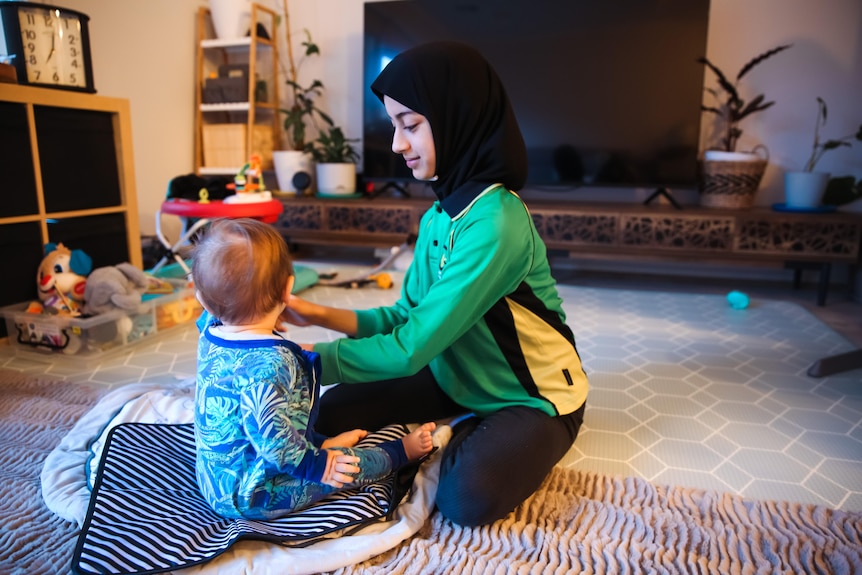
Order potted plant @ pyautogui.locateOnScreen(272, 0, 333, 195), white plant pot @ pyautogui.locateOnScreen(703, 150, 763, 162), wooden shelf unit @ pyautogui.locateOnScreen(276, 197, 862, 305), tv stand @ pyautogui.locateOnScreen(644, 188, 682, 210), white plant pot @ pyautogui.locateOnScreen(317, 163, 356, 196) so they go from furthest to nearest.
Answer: potted plant @ pyautogui.locateOnScreen(272, 0, 333, 195) < white plant pot @ pyautogui.locateOnScreen(317, 163, 356, 196) < tv stand @ pyautogui.locateOnScreen(644, 188, 682, 210) < white plant pot @ pyautogui.locateOnScreen(703, 150, 763, 162) < wooden shelf unit @ pyautogui.locateOnScreen(276, 197, 862, 305)

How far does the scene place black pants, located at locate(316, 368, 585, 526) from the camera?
100 centimetres

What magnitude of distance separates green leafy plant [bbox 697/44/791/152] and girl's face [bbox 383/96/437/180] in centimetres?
224

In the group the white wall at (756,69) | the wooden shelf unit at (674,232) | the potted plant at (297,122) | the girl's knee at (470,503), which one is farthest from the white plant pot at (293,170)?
the girl's knee at (470,503)

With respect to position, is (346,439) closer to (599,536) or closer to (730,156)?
(599,536)

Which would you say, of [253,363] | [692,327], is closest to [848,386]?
[692,327]

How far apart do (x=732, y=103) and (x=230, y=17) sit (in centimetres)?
273

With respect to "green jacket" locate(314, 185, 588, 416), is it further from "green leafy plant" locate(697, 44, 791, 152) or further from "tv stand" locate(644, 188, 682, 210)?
"green leafy plant" locate(697, 44, 791, 152)

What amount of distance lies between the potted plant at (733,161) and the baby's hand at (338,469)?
97.8 inches

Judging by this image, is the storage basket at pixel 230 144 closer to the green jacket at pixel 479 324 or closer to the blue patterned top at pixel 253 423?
the green jacket at pixel 479 324

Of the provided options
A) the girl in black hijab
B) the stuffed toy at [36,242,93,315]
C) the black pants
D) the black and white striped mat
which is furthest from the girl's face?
the stuffed toy at [36,242,93,315]

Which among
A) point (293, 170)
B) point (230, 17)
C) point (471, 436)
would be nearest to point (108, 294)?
point (471, 436)

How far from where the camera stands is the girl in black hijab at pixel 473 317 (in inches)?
40.2

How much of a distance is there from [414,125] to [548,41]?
2.21 meters

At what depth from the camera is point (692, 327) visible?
7.44ft
